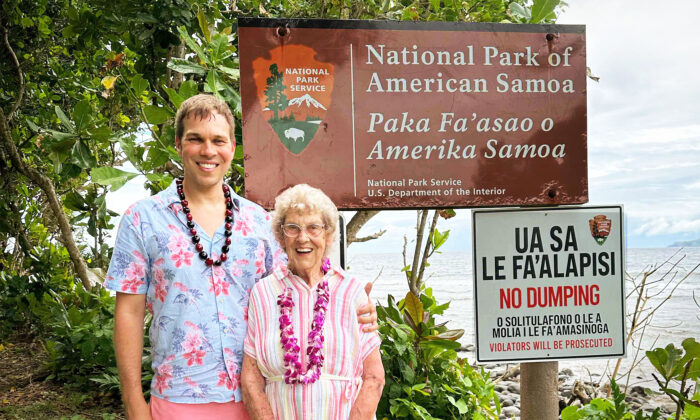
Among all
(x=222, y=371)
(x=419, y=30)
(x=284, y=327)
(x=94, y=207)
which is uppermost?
(x=419, y=30)

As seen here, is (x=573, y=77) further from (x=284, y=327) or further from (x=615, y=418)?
→ (x=284, y=327)

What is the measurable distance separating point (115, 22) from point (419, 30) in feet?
7.35

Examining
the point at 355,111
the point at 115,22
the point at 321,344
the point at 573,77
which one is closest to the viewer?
the point at 321,344

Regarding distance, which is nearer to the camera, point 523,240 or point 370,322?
point 370,322

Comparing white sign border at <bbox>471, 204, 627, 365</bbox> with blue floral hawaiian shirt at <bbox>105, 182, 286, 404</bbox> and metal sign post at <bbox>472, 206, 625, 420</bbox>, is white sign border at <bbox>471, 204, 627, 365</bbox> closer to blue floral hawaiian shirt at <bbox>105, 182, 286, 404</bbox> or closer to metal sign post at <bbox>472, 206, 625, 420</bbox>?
metal sign post at <bbox>472, 206, 625, 420</bbox>

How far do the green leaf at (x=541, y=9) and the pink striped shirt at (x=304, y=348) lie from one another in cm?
189

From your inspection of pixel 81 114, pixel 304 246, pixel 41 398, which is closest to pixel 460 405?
pixel 304 246

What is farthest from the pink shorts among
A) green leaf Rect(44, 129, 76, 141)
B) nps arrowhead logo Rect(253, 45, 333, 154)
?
green leaf Rect(44, 129, 76, 141)

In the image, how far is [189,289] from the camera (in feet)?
6.06

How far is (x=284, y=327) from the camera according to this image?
1837 millimetres

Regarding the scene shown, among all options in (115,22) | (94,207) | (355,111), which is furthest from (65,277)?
(355,111)

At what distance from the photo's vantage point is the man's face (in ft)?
6.22

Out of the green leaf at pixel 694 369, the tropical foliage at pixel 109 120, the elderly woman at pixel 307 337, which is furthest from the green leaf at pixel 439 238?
the elderly woman at pixel 307 337

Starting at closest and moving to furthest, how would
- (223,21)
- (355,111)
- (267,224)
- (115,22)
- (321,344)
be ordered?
(321,344) → (267,224) → (355,111) → (115,22) → (223,21)
